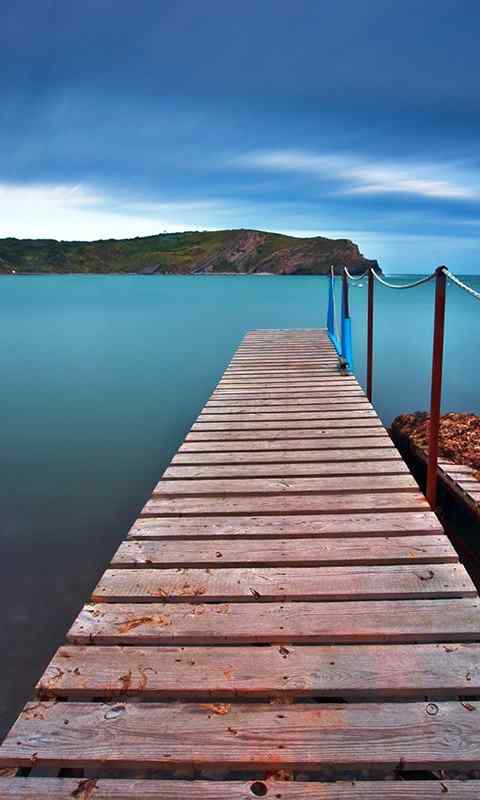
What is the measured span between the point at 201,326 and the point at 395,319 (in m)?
12.0

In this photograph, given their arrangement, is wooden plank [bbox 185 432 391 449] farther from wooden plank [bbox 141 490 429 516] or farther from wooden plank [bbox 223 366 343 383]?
wooden plank [bbox 223 366 343 383]

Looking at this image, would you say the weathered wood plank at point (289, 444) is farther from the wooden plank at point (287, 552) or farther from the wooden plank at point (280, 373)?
the wooden plank at point (280, 373)

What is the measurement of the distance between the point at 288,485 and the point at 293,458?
62cm

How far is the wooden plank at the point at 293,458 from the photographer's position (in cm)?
447

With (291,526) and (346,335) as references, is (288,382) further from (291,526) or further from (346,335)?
(291,526)

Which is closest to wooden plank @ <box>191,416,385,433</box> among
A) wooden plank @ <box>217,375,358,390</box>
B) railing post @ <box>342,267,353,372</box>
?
wooden plank @ <box>217,375,358,390</box>

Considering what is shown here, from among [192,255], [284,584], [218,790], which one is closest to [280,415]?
[284,584]

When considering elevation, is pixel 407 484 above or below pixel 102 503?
above

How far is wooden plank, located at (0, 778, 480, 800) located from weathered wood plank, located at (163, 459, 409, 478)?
8.29 ft

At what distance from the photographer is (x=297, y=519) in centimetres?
348

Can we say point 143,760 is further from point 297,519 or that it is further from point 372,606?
point 297,519

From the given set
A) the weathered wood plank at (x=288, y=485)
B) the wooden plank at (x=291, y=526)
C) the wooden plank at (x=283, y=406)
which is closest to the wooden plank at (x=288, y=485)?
the weathered wood plank at (x=288, y=485)

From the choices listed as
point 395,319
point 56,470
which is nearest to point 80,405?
point 56,470

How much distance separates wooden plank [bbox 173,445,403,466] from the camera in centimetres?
447
